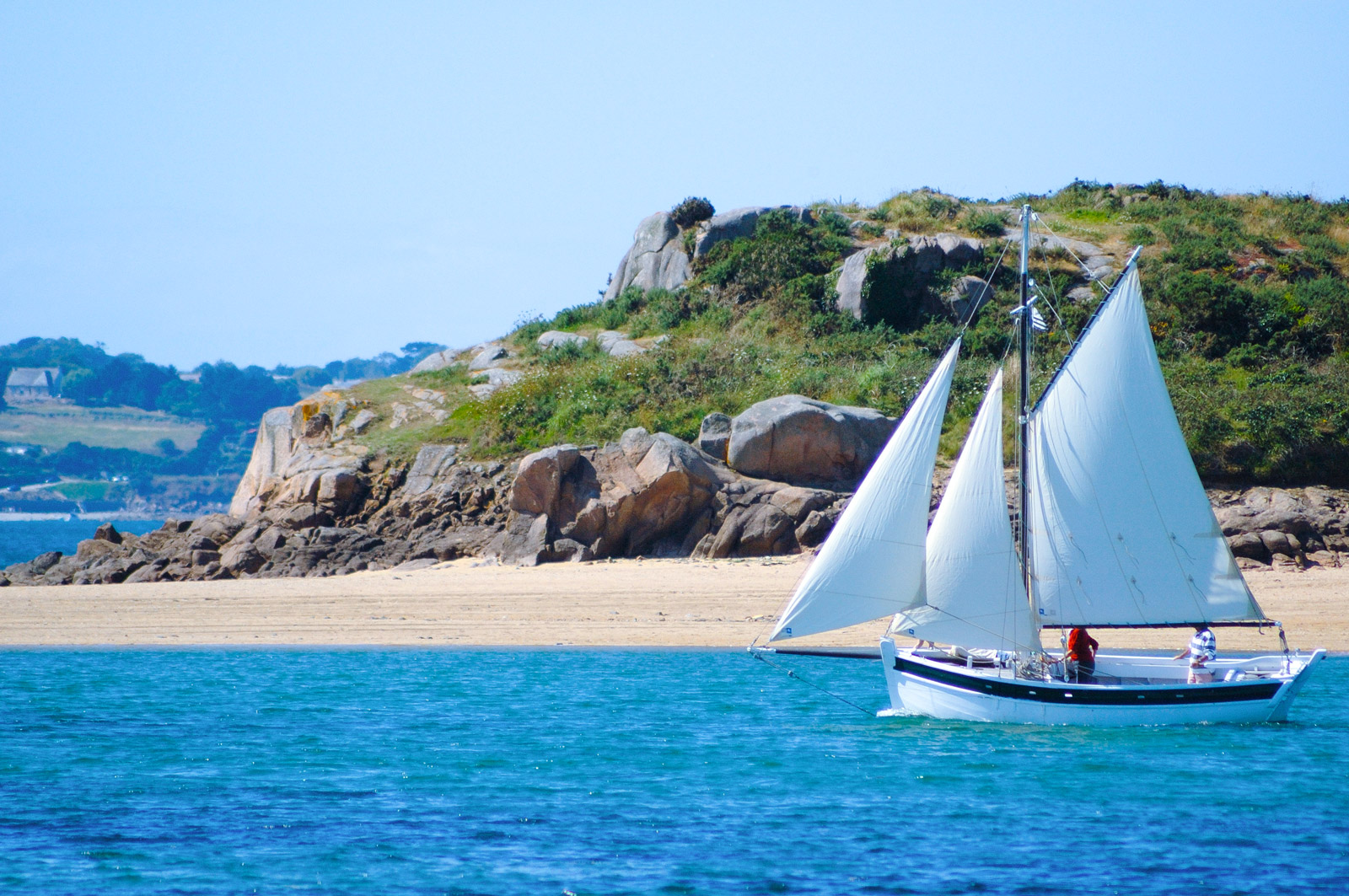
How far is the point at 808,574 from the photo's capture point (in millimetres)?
15383

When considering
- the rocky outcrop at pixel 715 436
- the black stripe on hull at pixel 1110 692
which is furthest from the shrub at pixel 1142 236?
the black stripe on hull at pixel 1110 692

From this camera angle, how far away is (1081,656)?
53.2 feet

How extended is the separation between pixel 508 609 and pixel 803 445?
28.9 feet

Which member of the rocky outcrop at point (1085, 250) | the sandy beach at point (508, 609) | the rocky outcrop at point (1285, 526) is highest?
the rocky outcrop at point (1085, 250)

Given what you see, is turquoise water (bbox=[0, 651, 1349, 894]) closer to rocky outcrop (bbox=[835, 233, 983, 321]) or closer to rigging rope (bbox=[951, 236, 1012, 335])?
rigging rope (bbox=[951, 236, 1012, 335])

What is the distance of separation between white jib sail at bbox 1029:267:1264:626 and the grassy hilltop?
39.0ft

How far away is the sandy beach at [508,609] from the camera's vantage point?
2300cm

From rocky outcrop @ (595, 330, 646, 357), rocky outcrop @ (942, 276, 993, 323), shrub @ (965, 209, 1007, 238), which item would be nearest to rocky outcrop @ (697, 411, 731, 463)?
rocky outcrop @ (595, 330, 646, 357)

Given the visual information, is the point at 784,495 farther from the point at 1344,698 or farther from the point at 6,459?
the point at 6,459

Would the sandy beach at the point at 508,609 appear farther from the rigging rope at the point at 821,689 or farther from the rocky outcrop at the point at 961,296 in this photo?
the rocky outcrop at the point at 961,296

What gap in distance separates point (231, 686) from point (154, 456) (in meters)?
161

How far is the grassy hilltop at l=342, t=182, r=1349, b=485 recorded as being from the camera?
30.6 meters

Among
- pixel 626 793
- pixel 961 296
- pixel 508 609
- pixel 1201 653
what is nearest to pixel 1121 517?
pixel 1201 653

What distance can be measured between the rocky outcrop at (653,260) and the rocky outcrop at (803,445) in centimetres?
1736
